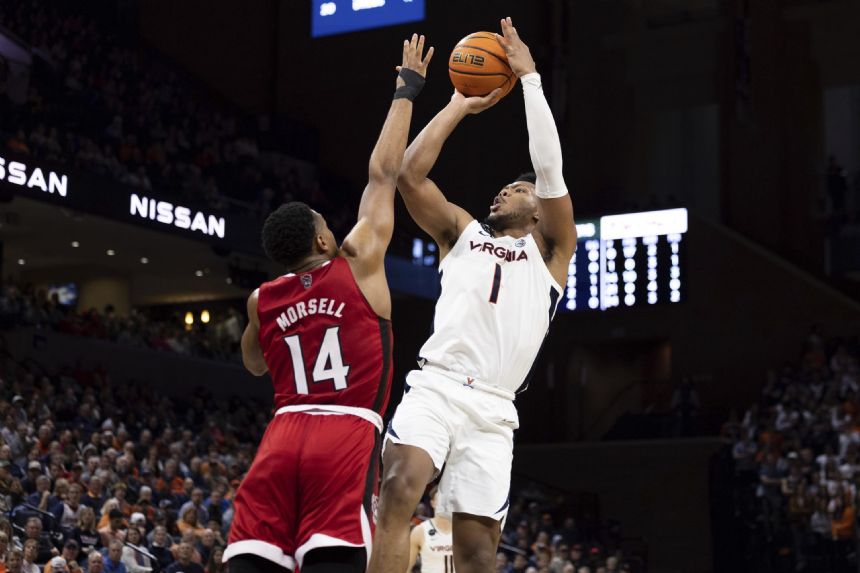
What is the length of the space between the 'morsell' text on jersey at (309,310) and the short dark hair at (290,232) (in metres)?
0.21

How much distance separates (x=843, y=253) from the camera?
2400 cm

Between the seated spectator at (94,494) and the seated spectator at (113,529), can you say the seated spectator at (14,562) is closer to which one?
the seated spectator at (113,529)

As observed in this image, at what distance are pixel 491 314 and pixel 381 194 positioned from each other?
3.27 ft

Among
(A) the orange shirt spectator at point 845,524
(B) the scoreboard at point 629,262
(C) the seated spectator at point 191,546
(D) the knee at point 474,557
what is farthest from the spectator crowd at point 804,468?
(D) the knee at point 474,557

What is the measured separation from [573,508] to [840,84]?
34.1ft

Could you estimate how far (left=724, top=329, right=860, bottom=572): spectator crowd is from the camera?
19953 mm

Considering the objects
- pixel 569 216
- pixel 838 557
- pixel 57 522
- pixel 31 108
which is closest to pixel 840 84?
pixel 838 557

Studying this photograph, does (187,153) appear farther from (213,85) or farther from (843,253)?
(843,253)

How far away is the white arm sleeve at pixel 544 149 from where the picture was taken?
632 centimetres

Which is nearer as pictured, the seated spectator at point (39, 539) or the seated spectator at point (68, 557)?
the seated spectator at point (68, 557)

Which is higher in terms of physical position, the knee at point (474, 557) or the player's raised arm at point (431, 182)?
the player's raised arm at point (431, 182)

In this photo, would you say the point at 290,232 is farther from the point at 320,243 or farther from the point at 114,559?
the point at 114,559

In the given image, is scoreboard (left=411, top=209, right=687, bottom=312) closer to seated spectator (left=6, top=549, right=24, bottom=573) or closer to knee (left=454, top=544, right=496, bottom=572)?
seated spectator (left=6, top=549, right=24, bottom=573)

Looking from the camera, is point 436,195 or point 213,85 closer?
point 436,195
